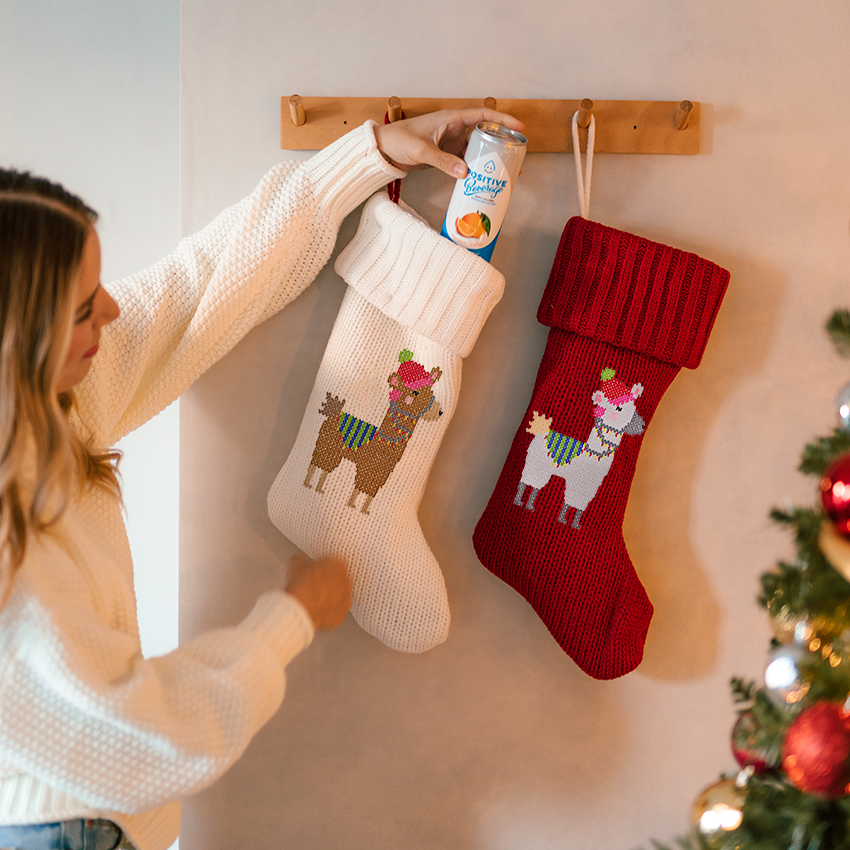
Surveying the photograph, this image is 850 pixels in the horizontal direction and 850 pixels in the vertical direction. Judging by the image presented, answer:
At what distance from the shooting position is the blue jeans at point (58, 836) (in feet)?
3.00

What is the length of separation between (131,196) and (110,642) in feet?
3.32

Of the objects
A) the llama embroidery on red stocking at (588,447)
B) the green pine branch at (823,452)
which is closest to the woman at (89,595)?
the llama embroidery on red stocking at (588,447)

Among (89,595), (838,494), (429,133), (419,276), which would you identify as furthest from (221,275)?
(838,494)

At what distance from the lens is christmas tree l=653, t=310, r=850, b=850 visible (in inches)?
23.3

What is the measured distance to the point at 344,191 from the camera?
121 centimetres

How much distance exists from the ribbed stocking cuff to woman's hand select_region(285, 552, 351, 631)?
438 mm

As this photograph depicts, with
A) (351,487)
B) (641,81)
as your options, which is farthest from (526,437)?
(641,81)

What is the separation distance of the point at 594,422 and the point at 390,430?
0.37 meters

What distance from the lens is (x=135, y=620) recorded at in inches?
39.7

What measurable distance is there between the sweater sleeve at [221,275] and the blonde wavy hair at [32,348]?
11.1 inches

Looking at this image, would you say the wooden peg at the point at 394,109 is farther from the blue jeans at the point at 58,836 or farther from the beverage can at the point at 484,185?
the blue jeans at the point at 58,836

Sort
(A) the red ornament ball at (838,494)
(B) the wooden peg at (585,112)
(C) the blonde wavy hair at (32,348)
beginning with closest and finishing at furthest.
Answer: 1. (A) the red ornament ball at (838,494)
2. (C) the blonde wavy hair at (32,348)
3. (B) the wooden peg at (585,112)

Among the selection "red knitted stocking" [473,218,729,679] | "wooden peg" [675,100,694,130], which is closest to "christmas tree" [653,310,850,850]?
"red knitted stocking" [473,218,729,679]

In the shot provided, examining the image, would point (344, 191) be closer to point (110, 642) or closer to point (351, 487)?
point (351, 487)
